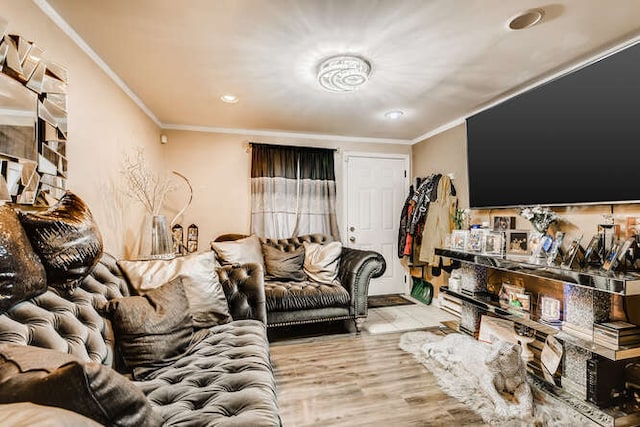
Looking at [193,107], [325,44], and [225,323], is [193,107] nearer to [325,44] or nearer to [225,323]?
[325,44]

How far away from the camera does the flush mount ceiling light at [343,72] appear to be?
2.14 m

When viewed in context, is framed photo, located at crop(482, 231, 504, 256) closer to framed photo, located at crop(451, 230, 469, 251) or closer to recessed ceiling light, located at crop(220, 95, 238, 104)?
framed photo, located at crop(451, 230, 469, 251)

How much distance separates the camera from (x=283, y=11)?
5.43 feet

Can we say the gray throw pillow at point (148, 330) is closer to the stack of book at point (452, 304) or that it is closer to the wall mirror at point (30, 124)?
the wall mirror at point (30, 124)

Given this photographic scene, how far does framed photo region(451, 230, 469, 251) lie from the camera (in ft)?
9.64

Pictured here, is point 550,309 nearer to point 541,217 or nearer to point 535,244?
point 535,244

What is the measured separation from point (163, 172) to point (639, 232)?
14.5ft

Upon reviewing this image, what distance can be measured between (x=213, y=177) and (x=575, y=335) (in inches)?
150

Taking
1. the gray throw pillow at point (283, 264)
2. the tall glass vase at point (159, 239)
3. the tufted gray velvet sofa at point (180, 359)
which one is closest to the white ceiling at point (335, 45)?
the tall glass vase at point (159, 239)

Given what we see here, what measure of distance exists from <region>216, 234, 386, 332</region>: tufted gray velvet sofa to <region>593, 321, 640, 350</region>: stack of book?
163 centimetres

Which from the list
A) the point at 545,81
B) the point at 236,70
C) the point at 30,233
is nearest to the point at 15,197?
the point at 30,233

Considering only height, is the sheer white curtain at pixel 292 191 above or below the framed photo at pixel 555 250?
above

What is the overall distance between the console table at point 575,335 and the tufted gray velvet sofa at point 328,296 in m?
1.05

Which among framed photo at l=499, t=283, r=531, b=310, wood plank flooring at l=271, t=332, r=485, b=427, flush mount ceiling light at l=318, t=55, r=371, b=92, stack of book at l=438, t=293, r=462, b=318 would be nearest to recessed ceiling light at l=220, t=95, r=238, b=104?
flush mount ceiling light at l=318, t=55, r=371, b=92
